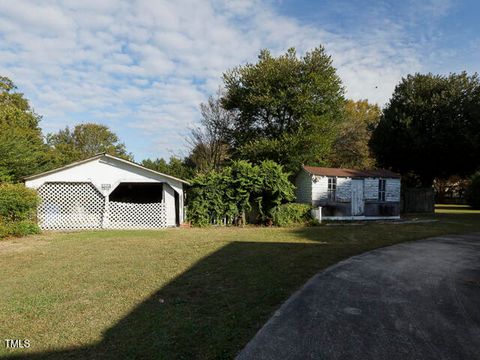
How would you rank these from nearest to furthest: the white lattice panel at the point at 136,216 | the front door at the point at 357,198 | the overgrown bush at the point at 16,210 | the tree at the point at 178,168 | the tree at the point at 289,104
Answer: the overgrown bush at the point at 16,210, the white lattice panel at the point at 136,216, the front door at the point at 357,198, the tree at the point at 289,104, the tree at the point at 178,168

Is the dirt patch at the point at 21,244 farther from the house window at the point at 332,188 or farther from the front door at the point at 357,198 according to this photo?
the front door at the point at 357,198

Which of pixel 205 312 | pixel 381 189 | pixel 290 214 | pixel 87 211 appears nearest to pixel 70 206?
pixel 87 211

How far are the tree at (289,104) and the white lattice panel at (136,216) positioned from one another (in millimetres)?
9511

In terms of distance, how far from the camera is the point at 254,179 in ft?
52.9

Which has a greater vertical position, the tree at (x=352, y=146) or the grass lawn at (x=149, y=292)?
the tree at (x=352, y=146)

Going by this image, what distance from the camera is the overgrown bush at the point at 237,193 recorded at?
637 inches

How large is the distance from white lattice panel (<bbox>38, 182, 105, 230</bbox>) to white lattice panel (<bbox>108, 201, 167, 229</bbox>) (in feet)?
2.17

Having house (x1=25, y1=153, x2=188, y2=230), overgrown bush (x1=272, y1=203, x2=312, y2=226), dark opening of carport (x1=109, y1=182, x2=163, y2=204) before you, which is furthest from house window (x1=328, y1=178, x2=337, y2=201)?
dark opening of carport (x1=109, y1=182, x2=163, y2=204)

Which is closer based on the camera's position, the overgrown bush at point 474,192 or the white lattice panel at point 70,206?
the white lattice panel at point 70,206

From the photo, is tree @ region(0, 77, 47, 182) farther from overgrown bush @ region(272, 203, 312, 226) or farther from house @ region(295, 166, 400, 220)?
house @ region(295, 166, 400, 220)

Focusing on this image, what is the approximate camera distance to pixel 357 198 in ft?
66.2

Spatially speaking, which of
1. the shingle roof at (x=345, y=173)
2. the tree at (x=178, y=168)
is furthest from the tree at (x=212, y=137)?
the shingle roof at (x=345, y=173)

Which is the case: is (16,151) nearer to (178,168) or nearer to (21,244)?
(21,244)

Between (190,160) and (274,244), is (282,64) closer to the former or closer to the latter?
(190,160)
